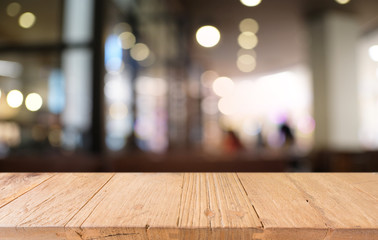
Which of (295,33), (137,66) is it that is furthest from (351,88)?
(137,66)

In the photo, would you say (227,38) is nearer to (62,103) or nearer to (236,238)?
(62,103)

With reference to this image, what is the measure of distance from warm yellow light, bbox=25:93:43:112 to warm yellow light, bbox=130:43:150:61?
242cm

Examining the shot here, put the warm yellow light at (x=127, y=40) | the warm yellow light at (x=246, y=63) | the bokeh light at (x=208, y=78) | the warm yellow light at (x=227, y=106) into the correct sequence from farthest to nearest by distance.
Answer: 1. the warm yellow light at (x=227, y=106)
2. the bokeh light at (x=208, y=78)
3. the warm yellow light at (x=246, y=63)
4. the warm yellow light at (x=127, y=40)

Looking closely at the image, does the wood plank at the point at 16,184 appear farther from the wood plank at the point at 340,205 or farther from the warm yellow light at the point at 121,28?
the warm yellow light at the point at 121,28

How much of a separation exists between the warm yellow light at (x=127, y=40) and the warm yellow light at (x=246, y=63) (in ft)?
17.4

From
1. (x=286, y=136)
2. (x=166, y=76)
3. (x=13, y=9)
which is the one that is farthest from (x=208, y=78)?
(x=13, y=9)

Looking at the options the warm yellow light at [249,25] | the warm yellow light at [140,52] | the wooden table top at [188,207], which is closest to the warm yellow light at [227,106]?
the warm yellow light at [249,25]

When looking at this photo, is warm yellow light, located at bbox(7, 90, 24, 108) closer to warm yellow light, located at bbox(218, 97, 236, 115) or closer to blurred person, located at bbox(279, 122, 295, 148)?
blurred person, located at bbox(279, 122, 295, 148)

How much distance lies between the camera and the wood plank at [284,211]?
1.69 feet

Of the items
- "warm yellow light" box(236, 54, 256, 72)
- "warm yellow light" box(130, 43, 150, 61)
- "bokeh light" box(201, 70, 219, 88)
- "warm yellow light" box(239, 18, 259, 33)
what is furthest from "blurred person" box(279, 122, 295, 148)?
"bokeh light" box(201, 70, 219, 88)

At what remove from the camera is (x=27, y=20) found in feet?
11.0

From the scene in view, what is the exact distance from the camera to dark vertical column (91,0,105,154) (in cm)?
337

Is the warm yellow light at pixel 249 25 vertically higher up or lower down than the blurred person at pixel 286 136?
higher up

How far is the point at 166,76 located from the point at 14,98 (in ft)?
14.7
